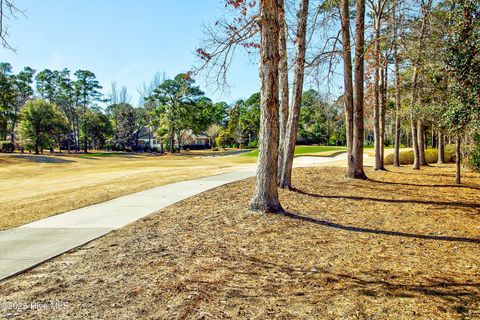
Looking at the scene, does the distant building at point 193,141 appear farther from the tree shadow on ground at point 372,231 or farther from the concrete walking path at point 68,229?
the tree shadow on ground at point 372,231

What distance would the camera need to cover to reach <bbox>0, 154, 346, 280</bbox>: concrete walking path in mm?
4066

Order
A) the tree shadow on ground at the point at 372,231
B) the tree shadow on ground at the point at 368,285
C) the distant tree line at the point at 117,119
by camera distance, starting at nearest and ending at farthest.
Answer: the tree shadow on ground at the point at 368,285 < the tree shadow on ground at the point at 372,231 < the distant tree line at the point at 117,119

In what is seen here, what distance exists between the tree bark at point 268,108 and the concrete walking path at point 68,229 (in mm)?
2397

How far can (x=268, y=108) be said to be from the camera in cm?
594

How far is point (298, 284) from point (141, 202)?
536cm

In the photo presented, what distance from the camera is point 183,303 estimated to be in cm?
292

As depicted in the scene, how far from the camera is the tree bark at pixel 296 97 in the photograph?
8.88 meters

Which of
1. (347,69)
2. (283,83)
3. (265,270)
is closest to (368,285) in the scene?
(265,270)

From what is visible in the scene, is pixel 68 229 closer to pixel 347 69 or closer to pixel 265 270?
pixel 265 270

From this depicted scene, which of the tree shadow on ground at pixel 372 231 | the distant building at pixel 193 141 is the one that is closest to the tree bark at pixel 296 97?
the tree shadow on ground at pixel 372 231

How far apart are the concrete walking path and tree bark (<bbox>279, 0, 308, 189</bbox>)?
255cm

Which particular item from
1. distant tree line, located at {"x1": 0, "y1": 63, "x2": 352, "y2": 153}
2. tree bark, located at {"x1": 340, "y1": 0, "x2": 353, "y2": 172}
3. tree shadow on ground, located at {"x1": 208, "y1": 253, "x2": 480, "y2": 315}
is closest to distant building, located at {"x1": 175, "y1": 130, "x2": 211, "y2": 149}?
distant tree line, located at {"x1": 0, "y1": 63, "x2": 352, "y2": 153}

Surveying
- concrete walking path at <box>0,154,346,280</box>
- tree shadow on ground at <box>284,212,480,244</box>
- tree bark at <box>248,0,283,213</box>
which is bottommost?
tree shadow on ground at <box>284,212,480,244</box>

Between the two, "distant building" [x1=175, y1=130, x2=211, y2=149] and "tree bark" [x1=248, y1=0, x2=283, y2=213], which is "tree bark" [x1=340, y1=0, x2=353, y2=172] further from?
"distant building" [x1=175, y1=130, x2=211, y2=149]
